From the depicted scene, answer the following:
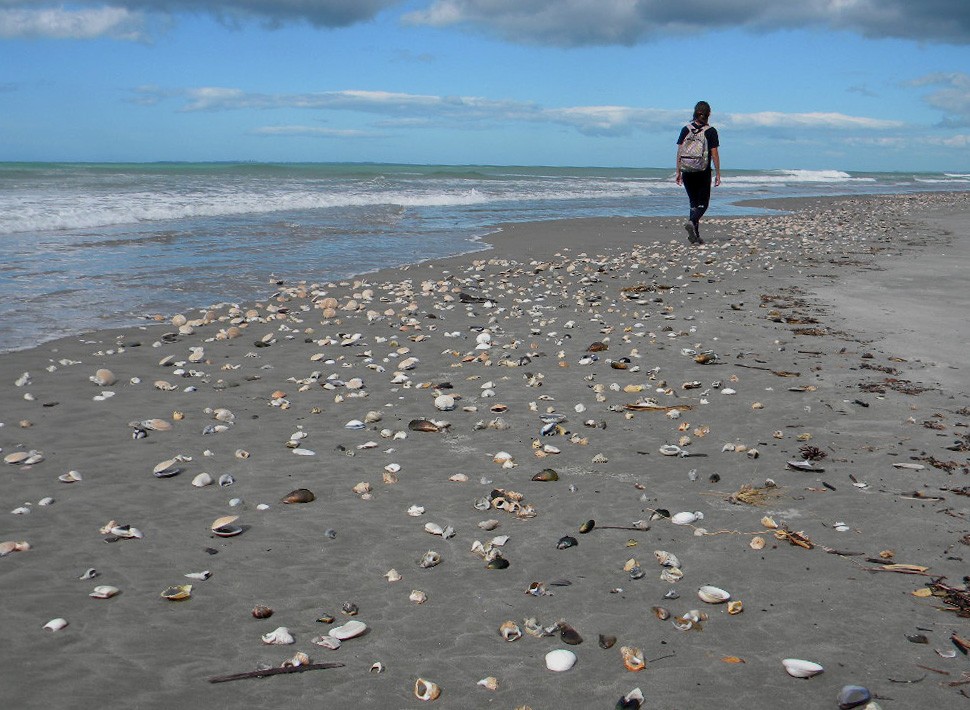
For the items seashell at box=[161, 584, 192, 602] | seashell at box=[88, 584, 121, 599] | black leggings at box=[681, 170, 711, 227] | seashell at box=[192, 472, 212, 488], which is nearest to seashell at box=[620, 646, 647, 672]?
seashell at box=[161, 584, 192, 602]

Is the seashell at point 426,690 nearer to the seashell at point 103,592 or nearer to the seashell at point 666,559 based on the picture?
the seashell at point 666,559

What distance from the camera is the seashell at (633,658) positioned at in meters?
2.73

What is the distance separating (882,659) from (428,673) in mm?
1560

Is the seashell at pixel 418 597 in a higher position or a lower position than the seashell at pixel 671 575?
lower

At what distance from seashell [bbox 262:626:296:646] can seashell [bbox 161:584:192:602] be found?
18.6 inches

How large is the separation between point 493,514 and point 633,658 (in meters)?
1.32

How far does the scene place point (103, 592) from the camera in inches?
124

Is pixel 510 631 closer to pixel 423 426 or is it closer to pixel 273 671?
pixel 273 671

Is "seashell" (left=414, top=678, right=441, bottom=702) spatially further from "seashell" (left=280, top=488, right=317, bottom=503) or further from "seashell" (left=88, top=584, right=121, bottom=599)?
"seashell" (left=280, top=488, right=317, bottom=503)

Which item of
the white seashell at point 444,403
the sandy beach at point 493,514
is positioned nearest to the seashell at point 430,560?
the sandy beach at point 493,514

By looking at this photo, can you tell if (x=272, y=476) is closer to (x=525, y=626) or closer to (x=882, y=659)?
(x=525, y=626)

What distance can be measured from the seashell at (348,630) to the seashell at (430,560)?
506mm

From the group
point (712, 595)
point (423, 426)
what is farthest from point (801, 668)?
point (423, 426)

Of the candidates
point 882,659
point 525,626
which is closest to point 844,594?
point 882,659
